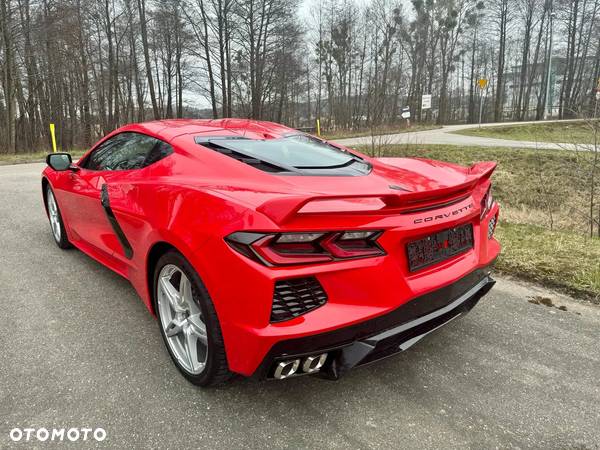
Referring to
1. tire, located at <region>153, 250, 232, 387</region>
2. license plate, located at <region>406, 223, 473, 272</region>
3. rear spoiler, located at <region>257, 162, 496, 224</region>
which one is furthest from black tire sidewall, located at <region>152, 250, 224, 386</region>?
license plate, located at <region>406, 223, 473, 272</region>

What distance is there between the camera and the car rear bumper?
170 centimetres

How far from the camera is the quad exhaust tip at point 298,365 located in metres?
1.74

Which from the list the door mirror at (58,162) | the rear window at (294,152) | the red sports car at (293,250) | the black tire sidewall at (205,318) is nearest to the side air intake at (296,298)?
the red sports car at (293,250)

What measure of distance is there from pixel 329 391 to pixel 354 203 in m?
1.04

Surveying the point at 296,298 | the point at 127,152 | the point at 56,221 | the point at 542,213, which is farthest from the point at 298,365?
the point at 542,213

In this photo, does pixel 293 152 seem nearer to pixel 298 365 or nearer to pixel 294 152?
pixel 294 152

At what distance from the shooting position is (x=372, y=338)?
180 cm

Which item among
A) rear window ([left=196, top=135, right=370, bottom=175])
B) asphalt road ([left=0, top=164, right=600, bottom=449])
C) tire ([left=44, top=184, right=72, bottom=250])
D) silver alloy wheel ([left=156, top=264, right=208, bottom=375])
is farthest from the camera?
tire ([left=44, top=184, right=72, bottom=250])

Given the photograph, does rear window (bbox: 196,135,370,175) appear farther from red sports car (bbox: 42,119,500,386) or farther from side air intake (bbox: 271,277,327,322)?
side air intake (bbox: 271,277,327,322)

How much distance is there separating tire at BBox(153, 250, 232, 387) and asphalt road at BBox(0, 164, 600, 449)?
14cm

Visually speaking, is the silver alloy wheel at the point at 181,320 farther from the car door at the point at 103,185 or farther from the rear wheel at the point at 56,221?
the rear wheel at the point at 56,221

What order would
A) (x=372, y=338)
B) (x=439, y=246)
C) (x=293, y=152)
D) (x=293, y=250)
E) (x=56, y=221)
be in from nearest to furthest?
(x=293, y=250), (x=372, y=338), (x=439, y=246), (x=293, y=152), (x=56, y=221)

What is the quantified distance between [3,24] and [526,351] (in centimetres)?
2435

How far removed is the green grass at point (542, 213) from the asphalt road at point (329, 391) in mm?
510
